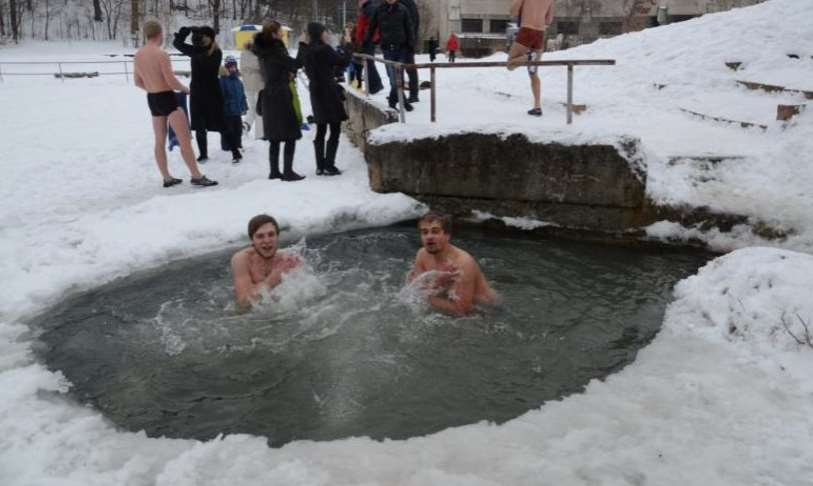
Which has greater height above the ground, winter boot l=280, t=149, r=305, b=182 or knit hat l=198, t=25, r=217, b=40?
knit hat l=198, t=25, r=217, b=40

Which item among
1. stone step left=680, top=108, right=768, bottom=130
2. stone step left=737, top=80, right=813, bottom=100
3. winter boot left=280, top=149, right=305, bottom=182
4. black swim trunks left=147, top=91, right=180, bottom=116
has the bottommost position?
winter boot left=280, top=149, right=305, bottom=182

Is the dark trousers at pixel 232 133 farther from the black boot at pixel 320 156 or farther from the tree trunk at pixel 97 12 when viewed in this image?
the tree trunk at pixel 97 12

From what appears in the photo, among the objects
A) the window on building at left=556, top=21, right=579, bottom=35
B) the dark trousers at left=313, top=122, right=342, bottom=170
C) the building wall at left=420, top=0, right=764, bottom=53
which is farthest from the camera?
the window on building at left=556, top=21, right=579, bottom=35

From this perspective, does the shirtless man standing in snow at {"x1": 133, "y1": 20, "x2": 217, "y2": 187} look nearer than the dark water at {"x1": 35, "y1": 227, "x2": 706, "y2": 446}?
No

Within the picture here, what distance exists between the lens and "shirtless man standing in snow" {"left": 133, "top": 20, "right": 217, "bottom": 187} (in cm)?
720

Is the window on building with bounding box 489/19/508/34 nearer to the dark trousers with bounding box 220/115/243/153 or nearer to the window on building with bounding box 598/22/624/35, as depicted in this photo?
the window on building with bounding box 598/22/624/35

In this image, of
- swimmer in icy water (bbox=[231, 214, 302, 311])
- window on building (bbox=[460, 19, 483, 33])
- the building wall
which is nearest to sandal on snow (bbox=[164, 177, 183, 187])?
swimmer in icy water (bbox=[231, 214, 302, 311])

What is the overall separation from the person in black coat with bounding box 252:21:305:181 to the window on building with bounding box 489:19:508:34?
1246 inches

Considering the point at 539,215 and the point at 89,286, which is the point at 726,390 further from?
the point at 89,286

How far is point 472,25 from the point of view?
121 ft

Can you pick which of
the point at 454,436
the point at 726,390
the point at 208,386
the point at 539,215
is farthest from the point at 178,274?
Answer: the point at 726,390

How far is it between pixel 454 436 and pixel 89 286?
3595 mm

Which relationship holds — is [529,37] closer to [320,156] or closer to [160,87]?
[320,156]

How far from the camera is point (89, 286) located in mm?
5328
